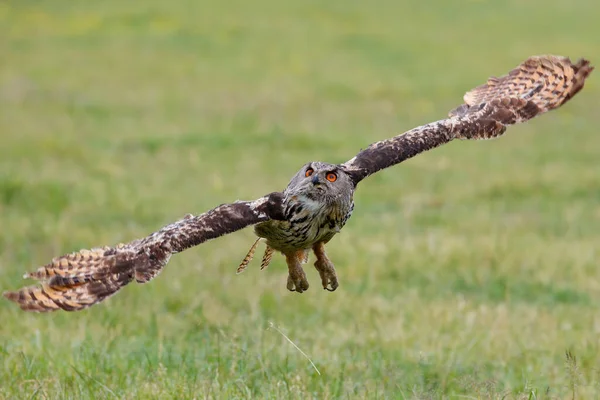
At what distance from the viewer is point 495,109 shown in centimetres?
757

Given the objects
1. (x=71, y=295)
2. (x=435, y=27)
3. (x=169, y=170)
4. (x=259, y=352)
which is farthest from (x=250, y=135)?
(x=435, y=27)

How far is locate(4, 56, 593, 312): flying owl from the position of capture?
529 cm

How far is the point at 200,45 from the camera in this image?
33156 millimetres

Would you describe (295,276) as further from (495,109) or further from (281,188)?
(281,188)

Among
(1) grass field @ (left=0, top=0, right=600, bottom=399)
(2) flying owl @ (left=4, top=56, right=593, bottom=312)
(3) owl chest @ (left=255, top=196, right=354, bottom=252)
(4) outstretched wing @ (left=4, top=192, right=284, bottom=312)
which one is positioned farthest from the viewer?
(1) grass field @ (left=0, top=0, right=600, bottom=399)

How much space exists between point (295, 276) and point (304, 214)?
48 cm

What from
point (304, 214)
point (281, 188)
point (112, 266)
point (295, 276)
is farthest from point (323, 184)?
point (281, 188)

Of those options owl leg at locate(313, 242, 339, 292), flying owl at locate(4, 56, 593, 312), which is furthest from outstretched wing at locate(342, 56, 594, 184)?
owl leg at locate(313, 242, 339, 292)

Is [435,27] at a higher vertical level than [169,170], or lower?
higher

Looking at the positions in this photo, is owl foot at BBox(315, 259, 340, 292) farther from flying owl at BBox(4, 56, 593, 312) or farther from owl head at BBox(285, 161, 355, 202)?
owl head at BBox(285, 161, 355, 202)

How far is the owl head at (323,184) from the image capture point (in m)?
6.22

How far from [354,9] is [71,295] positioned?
3656cm

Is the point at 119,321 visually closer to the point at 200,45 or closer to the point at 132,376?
the point at 132,376

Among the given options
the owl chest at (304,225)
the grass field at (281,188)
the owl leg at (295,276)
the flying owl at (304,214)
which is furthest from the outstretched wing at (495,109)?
the grass field at (281,188)
